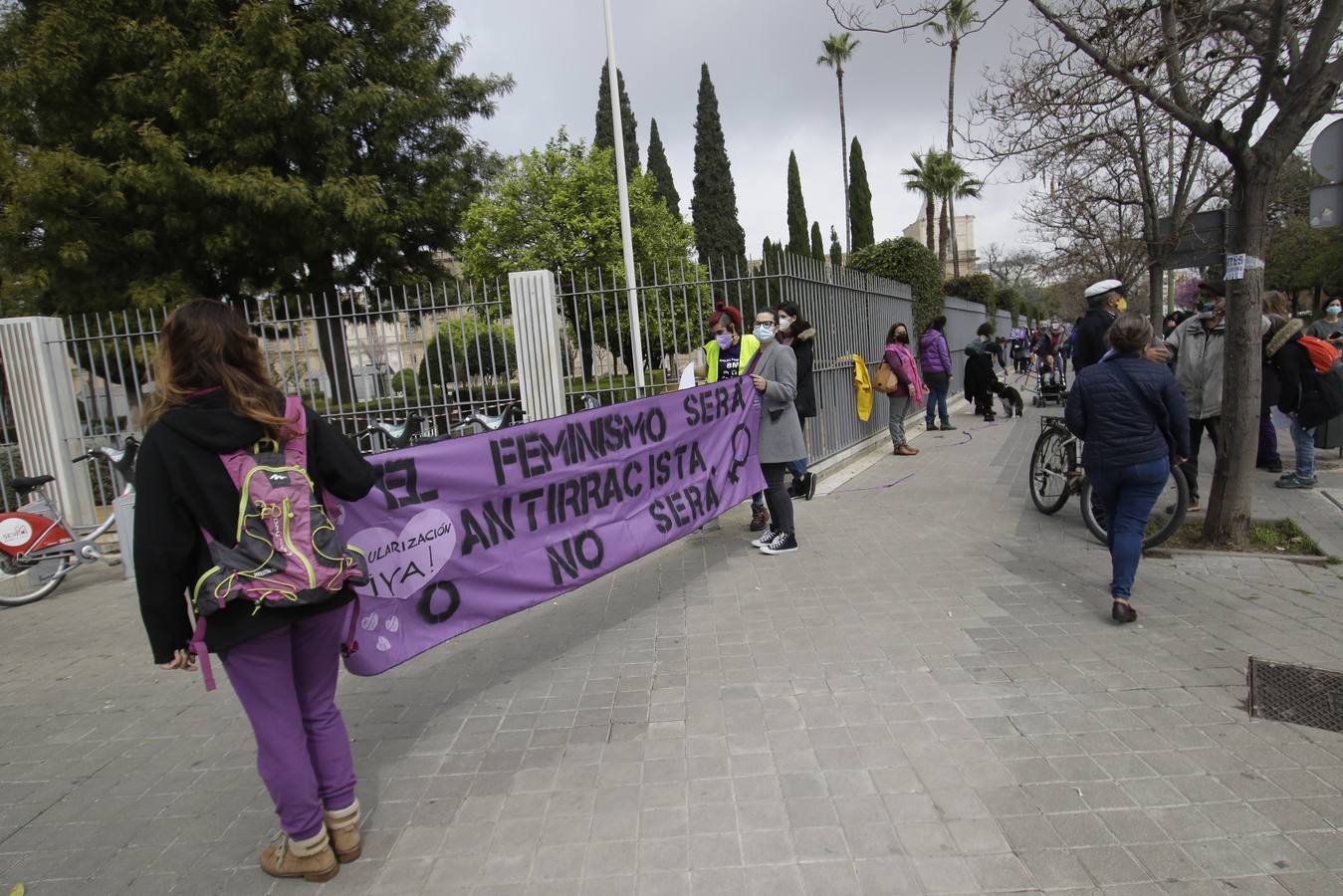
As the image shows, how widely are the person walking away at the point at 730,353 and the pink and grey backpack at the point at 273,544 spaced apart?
4.70m

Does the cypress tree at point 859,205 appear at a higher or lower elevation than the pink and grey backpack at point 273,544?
higher

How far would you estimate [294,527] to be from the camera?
259 centimetres

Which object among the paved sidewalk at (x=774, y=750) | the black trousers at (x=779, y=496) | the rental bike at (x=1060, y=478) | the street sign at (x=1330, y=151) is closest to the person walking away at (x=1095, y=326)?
the rental bike at (x=1060, y=478)

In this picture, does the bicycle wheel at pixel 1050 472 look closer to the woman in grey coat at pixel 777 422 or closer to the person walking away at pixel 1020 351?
the woman in grey coat at pixel 777 422

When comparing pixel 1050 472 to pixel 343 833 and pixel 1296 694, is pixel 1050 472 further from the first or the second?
pixel 343 833

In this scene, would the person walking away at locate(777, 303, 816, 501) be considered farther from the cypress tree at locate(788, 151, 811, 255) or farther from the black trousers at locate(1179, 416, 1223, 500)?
the cypress tree at locate(788, 151, 811, 255)

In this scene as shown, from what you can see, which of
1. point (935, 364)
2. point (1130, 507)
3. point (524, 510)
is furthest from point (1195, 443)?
point (524, 510)

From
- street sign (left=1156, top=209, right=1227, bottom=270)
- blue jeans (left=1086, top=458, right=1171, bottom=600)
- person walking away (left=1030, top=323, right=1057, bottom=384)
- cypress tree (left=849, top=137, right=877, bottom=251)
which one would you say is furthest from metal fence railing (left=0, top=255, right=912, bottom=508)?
cypress tree (left=849, top=137, right=877, bottom=251)

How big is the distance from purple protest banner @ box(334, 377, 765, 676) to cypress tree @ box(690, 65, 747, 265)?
1538 inches

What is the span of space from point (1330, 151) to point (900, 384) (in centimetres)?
627

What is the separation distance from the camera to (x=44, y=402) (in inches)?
336

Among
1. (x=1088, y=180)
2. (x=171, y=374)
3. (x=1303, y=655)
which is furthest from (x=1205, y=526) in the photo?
(x=1088, y=180)

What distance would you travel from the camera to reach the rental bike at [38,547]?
6.82 m

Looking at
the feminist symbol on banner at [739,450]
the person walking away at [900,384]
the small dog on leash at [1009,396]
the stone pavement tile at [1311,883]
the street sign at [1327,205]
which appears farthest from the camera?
the small dog on leash at [1009,396]
